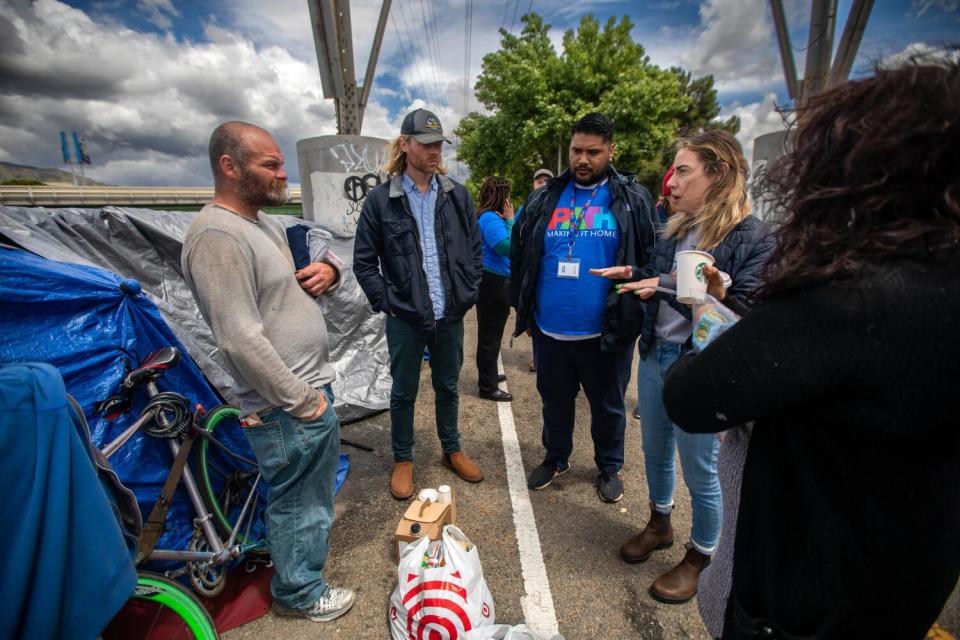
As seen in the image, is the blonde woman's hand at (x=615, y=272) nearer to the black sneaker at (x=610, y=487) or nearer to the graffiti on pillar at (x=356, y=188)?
the black sneaker at (x=610, y=487)

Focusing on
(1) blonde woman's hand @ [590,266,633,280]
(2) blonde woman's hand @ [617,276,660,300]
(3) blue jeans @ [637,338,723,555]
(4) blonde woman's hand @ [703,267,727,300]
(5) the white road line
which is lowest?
(5) the white road line

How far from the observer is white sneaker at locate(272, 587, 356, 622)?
2.06 meters

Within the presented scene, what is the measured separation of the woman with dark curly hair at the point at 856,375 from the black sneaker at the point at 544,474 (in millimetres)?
2069

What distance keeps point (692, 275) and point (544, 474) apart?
2.10 metres

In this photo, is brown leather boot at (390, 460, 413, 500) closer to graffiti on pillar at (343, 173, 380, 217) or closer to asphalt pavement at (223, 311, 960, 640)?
asphalt pavement at (223, 311, 960, 640)

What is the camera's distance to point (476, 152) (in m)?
23.8

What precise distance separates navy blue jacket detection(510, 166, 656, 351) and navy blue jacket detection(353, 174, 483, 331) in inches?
15.6

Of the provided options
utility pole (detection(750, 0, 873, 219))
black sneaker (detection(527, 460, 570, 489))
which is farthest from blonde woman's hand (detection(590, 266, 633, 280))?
utility pole (detection(750, 0, 873, 219))

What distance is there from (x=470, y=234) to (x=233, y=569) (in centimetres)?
234

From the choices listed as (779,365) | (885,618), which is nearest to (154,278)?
(779,365)

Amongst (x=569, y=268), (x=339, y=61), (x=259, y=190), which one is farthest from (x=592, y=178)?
(x=339, y=61)

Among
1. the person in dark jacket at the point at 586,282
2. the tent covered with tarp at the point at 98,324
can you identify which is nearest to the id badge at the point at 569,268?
the person in dark jacket at the point at 586,282

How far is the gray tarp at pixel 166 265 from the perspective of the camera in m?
2.68

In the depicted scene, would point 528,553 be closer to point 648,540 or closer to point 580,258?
point 648,540
